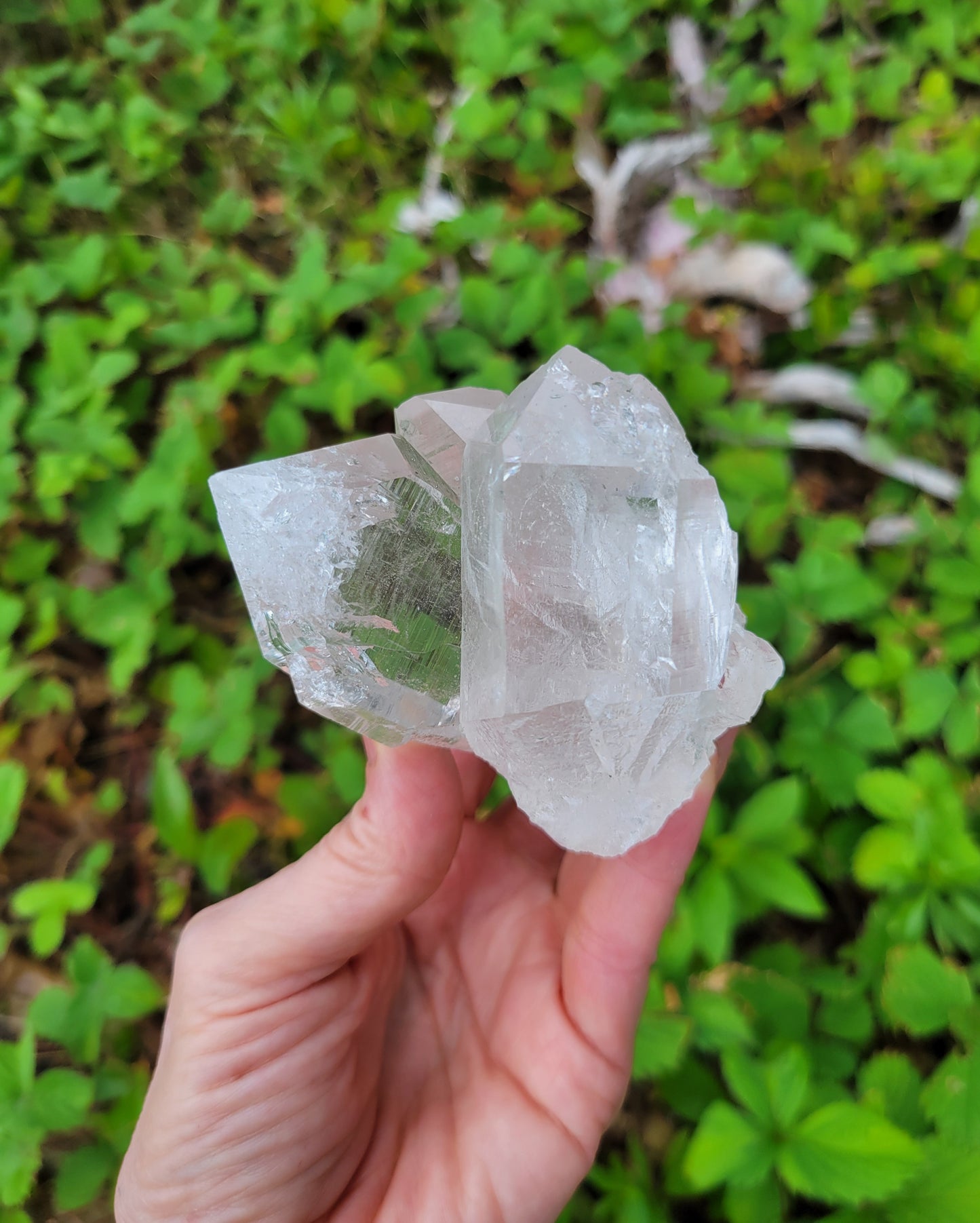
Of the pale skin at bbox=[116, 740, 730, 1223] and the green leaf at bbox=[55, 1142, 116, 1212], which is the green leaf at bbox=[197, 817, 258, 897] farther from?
the green leaf at bbox=[55, 1142, 116, 1212]

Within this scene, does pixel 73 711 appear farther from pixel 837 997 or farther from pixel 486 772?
pixel 837 997

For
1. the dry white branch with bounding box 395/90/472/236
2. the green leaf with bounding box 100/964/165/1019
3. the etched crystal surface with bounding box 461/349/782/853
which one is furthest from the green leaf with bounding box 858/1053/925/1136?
the dry white branch with bounding box 395/90/472/236

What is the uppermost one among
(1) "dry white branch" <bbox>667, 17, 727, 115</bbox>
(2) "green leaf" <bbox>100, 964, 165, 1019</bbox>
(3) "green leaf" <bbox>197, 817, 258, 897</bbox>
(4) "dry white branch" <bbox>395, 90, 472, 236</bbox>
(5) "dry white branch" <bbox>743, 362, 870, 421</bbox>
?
(1) "dry white branch" <bbox>667, 17, 727, 115</bbox>

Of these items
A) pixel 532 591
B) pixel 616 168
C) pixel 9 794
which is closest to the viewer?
pixel 532 591

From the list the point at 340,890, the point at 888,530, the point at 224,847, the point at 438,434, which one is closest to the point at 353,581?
the point at 438,434

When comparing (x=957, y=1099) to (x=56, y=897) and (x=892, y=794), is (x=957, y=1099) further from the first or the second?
(x=56, y=897)

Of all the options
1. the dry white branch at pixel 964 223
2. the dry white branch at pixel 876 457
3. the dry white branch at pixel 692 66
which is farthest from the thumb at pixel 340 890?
the dry white branch at pixel 692 66

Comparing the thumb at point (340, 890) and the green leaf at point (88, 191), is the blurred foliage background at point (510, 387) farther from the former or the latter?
the thumb at point (340, 890)

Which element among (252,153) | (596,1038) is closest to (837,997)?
(596,1038)
